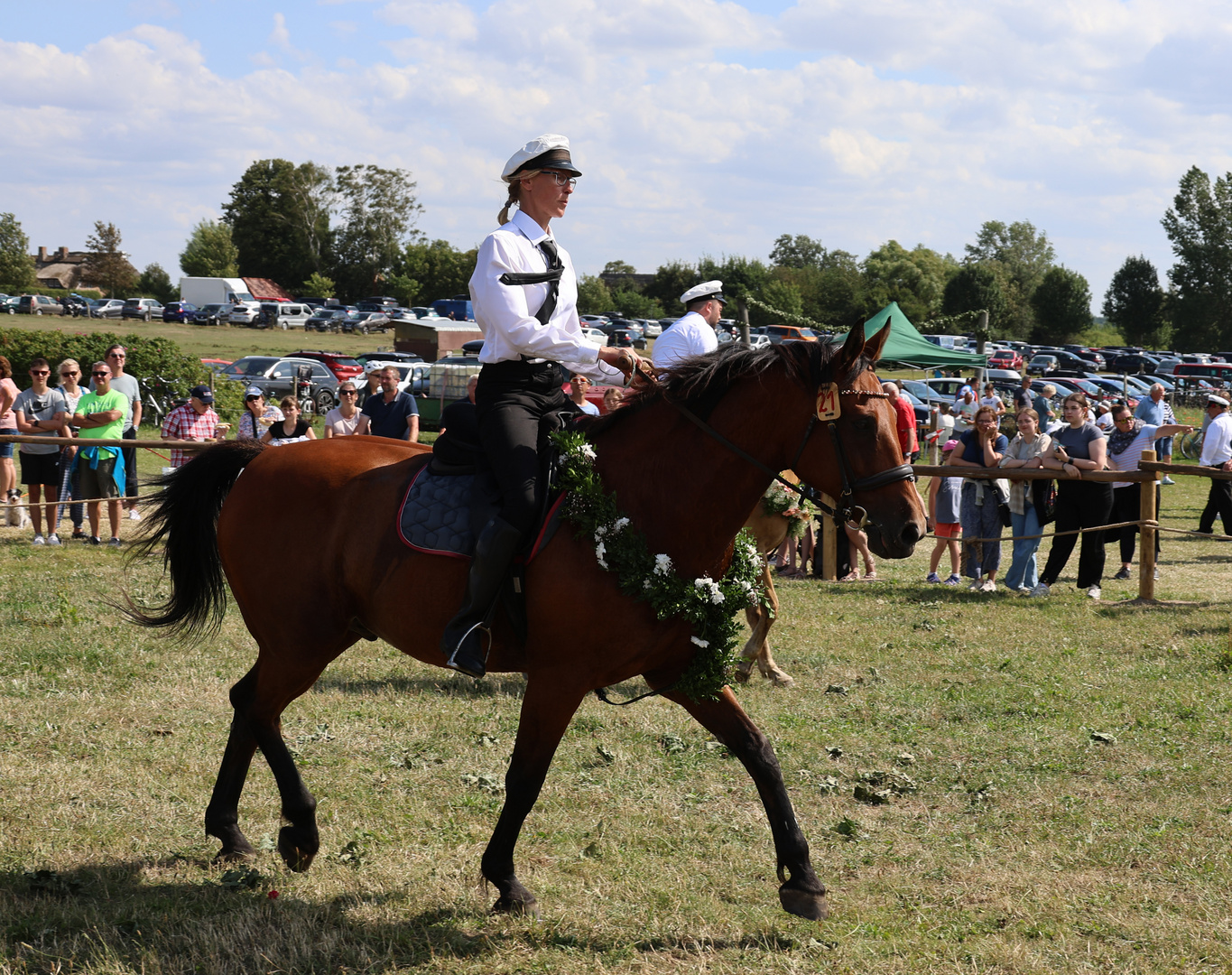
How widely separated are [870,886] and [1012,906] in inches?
23.8

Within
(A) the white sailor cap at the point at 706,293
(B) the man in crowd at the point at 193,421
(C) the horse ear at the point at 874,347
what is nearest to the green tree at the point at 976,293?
(B) the man in crowd at the point at 193,421

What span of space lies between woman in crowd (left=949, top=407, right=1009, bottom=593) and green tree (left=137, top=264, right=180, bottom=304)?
8771 cm

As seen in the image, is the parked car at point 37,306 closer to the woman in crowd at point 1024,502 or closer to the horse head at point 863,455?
the woman in crowd at point 1024,502

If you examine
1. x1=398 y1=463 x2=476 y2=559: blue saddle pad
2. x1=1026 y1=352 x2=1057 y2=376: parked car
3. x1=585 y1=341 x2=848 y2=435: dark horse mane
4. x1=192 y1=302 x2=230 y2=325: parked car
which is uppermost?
x1=192 y1=302 x2=230 y2=325: parked car

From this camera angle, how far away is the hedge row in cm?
2870

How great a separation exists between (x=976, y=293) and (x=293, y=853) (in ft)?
259

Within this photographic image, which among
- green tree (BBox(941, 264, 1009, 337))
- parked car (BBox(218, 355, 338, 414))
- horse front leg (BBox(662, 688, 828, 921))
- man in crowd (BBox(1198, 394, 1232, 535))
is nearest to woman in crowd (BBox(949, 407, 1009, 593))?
man in crowd (BBox(1198, 394, 1232, 535))

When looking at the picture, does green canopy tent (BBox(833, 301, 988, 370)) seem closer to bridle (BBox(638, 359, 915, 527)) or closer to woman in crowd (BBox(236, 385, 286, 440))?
woman in crowd (BBox(236, 385, 286, 440))

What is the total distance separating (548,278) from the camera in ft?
14.8

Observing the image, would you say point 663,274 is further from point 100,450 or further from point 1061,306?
point 100,450

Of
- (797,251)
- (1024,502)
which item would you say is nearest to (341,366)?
(1024,502)

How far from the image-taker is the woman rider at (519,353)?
14.3ft

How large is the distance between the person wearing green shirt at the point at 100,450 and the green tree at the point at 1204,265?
271 feet

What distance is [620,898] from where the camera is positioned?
15.8 ft
